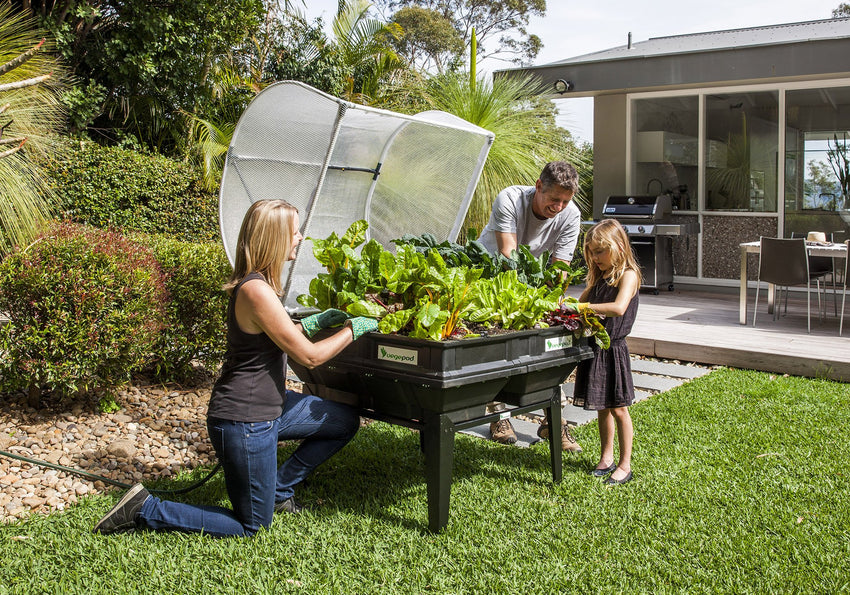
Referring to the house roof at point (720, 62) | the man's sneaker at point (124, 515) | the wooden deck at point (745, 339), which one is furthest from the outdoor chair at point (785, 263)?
the man's sneaker at point (124, 515)

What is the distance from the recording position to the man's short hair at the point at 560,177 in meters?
4.06

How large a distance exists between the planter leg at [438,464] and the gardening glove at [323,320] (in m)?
0.55

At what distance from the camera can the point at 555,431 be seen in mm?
3596

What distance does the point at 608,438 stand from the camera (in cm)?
389

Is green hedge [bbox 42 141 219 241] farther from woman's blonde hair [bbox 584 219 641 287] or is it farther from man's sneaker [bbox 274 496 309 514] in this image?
woman's blonde hair [bbox 584 219 641 287]

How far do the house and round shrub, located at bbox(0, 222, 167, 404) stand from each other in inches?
306

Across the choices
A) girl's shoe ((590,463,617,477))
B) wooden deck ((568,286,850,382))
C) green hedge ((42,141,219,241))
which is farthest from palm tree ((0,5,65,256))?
wooden deck ((568,286,850,382))

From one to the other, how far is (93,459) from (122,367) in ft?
2.25

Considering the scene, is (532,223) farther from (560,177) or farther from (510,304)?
(510,304)

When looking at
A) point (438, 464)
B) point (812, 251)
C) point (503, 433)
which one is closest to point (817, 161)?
point (812, 251)

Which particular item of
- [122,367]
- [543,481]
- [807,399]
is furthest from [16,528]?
[807,399]

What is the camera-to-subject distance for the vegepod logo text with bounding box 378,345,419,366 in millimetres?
2873

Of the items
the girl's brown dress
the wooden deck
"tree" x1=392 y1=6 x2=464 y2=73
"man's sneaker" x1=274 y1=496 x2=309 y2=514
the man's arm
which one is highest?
"tree" x1=392 y1=6 x2=464 y2=73

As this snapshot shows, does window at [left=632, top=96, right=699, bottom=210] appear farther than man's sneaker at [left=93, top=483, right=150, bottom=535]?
Yes
